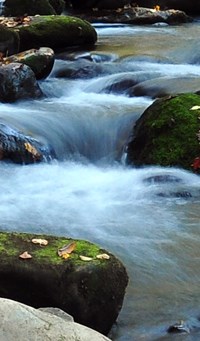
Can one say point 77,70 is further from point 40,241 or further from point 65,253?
point 65,253

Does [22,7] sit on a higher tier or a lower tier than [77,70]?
higher

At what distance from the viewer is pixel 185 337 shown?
3.89 metres

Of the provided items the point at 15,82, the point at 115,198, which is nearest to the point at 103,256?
the point at 115,198

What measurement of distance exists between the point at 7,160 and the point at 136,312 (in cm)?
368

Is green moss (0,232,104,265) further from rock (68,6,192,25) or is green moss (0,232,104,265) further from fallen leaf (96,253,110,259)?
rock (68,6,192,25)

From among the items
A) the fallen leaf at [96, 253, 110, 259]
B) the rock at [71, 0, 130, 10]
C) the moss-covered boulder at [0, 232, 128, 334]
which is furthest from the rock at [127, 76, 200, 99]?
the rock at [71, 0, 130, 10]

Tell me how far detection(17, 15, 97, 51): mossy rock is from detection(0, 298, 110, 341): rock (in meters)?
9.89

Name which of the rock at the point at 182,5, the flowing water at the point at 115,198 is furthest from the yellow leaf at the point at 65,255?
the rock at the point at 182,5

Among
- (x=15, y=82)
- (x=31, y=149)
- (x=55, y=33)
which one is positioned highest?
(x=55, y=33)

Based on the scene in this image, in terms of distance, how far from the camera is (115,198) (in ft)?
21.9

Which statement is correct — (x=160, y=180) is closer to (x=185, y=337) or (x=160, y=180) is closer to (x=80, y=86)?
(x=185, y=337)

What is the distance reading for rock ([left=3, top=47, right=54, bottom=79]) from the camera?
1021 cm

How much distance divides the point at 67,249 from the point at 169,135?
3.82 m

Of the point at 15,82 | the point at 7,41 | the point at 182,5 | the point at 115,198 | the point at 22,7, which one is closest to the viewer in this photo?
the point at 115,198
